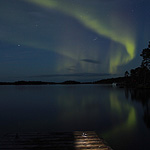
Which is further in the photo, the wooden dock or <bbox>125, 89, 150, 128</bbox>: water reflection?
<bbox>125, 89, 150, 128</bbox>: water reflection

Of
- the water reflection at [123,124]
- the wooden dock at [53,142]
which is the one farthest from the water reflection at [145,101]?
the wooden dock at [53,142]

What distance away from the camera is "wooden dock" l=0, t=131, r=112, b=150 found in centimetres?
721

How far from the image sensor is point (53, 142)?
7879 mm

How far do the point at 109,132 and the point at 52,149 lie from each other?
23.9 ft

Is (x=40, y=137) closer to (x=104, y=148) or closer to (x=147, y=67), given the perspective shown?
(x=104, y=148)

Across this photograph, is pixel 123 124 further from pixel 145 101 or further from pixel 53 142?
pixel 145 101

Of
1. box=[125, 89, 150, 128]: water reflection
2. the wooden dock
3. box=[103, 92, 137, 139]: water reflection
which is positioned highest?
the wooden dock

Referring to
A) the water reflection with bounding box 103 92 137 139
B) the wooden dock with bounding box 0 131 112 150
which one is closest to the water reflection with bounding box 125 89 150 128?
the water reflection with bounding box 103 92 137 139

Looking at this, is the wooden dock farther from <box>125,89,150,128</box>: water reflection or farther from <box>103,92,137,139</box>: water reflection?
<box>125,89,150,128</box>: water reflection

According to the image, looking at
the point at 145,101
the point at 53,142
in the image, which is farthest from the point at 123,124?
the point at 145,101

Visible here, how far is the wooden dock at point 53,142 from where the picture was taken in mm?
7211

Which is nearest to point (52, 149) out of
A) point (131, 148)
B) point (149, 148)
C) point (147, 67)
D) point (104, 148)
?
point (104, 148)

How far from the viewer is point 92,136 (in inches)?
343

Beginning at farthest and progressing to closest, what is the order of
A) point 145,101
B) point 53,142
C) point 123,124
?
1. point 145,101
2. point 123,124
3. point 53,142
